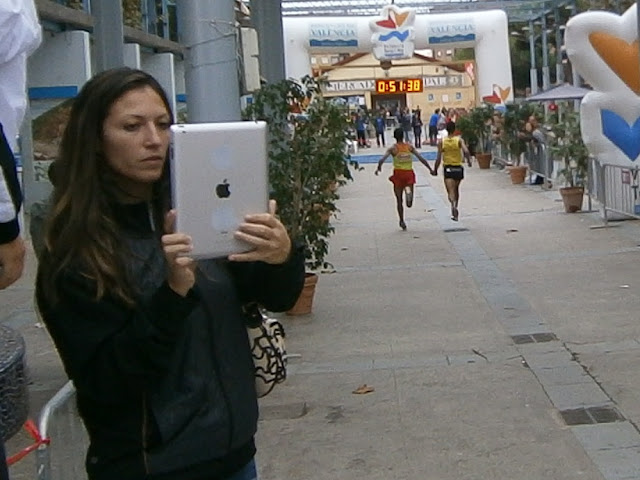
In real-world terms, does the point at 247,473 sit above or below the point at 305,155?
below

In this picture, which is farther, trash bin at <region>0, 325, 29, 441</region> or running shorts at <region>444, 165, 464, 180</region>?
running shorts at <region>444, 165, 464, 180</region>

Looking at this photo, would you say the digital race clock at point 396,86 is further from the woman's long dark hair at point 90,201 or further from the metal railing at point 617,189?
the woman's long dark hair at point 90,201

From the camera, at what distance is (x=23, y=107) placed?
2.58 m

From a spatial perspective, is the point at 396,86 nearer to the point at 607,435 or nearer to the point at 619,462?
the point at 607,435

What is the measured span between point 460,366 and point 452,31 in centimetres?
2455

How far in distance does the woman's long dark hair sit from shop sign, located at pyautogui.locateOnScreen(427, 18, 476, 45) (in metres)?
29.6

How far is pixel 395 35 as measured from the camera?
30.6 meters

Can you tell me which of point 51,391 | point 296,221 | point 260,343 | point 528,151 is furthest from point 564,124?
point 260,343

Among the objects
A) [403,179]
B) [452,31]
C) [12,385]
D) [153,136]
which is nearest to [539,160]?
[452,31]

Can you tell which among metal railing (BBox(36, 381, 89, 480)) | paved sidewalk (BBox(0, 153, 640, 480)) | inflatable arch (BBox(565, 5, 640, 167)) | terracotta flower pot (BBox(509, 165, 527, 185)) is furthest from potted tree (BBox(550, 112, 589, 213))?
metal railing (BBox(36, 381, 89, 480))

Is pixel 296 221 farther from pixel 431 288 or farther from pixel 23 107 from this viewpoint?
pixel 23 107

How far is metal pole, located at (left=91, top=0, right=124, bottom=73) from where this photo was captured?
747 centimetres

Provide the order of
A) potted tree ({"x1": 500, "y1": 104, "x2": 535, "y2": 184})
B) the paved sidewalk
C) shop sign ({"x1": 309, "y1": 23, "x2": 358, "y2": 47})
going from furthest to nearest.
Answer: shop sign ({"x1": 309, "y1": 23, "x2": 358, "y2": 47}) < potted tree ({"x1": 500, "y1": 104, "x2": 535, "y2": 184}) < the paved sidewalk

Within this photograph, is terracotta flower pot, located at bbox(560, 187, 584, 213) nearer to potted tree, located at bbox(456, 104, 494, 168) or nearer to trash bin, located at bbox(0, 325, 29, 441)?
potted tree, located at bbox(456, 104, 494, 168)
